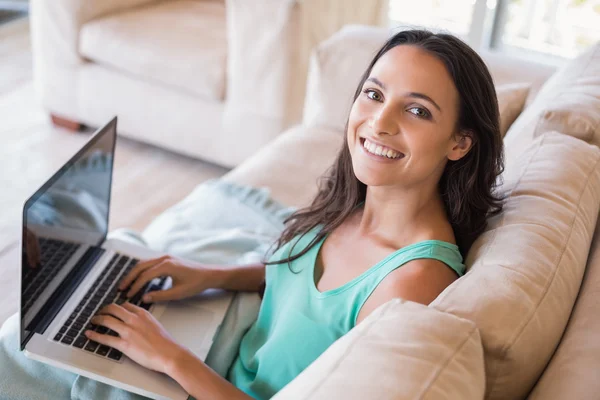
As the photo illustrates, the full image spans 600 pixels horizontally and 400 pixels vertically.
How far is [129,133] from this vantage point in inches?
119

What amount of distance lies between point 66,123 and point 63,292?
1.97 m

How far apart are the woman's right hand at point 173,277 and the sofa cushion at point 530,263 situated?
518 millimetres

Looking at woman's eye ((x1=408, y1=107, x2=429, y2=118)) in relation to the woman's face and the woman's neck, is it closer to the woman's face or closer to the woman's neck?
the woman's face

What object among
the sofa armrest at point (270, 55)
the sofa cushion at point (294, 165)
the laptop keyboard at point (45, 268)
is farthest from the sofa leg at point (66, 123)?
the laptop keyboard at point (45, 268)

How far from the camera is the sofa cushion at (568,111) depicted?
1.46 m

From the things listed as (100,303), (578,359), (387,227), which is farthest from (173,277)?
(578,359)

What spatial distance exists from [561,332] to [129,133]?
7.64ft

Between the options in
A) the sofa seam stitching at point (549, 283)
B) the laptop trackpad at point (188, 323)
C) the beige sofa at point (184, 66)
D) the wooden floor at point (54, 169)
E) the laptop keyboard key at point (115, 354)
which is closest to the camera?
the sofa seam stitching at point (549, 283)

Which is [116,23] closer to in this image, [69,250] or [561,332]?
[69,250]

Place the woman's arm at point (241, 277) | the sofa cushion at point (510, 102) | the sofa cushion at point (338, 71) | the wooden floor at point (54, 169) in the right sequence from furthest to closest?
the wooden floor at point (54, 169) < the sofa cushion at point (338, 71) < the sofa cushion at point (510, 102) < the woman's arm at point (241, 277)

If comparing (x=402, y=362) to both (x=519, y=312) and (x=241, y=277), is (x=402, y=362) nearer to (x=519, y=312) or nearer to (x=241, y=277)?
(x=519, y=312)

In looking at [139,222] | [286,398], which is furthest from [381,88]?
[139,222]

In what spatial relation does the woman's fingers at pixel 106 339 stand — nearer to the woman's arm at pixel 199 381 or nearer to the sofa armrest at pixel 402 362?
the woman's arm at pixel 199 381

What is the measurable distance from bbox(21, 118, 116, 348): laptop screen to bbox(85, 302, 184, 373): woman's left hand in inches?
4.2
